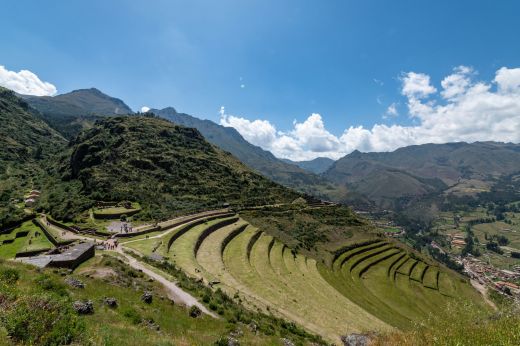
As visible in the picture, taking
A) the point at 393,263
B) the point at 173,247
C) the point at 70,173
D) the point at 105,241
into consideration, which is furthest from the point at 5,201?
the point at 393,263

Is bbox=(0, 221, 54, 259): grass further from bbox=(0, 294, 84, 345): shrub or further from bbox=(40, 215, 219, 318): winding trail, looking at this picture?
bbox=(0, 294, 84, 345): shrub

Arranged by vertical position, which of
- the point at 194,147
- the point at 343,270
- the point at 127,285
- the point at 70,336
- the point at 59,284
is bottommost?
the point at 343,270

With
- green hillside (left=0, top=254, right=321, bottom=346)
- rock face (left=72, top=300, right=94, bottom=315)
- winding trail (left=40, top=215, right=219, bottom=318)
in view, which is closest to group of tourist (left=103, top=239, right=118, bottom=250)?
winding trail (left=40, top=215, right=219, bottom=318)

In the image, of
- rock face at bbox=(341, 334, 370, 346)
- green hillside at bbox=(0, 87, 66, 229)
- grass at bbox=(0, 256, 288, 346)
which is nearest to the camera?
grass at bbox=(0, 256, 288, 346)

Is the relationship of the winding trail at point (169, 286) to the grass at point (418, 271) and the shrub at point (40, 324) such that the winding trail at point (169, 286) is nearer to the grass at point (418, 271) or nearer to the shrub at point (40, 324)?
the shrub at point (40, 324)

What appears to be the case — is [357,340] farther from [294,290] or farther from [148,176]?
[148,176]

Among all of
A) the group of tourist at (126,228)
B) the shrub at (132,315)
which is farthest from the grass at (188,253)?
the shrub at (132,315)

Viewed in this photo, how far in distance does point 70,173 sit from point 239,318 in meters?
116

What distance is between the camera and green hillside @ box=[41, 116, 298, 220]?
85.9 metres

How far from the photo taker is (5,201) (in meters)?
91.6

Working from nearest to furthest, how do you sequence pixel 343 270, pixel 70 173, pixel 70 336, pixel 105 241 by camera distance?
pixel 70 336
pixel 105 241
pixel 343 270
pixel 70 173

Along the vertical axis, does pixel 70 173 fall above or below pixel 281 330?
above

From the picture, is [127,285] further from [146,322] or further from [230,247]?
[230,247]

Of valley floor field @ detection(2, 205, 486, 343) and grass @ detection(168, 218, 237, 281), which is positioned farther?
grass @ detection(168, 218, 237, 281)
